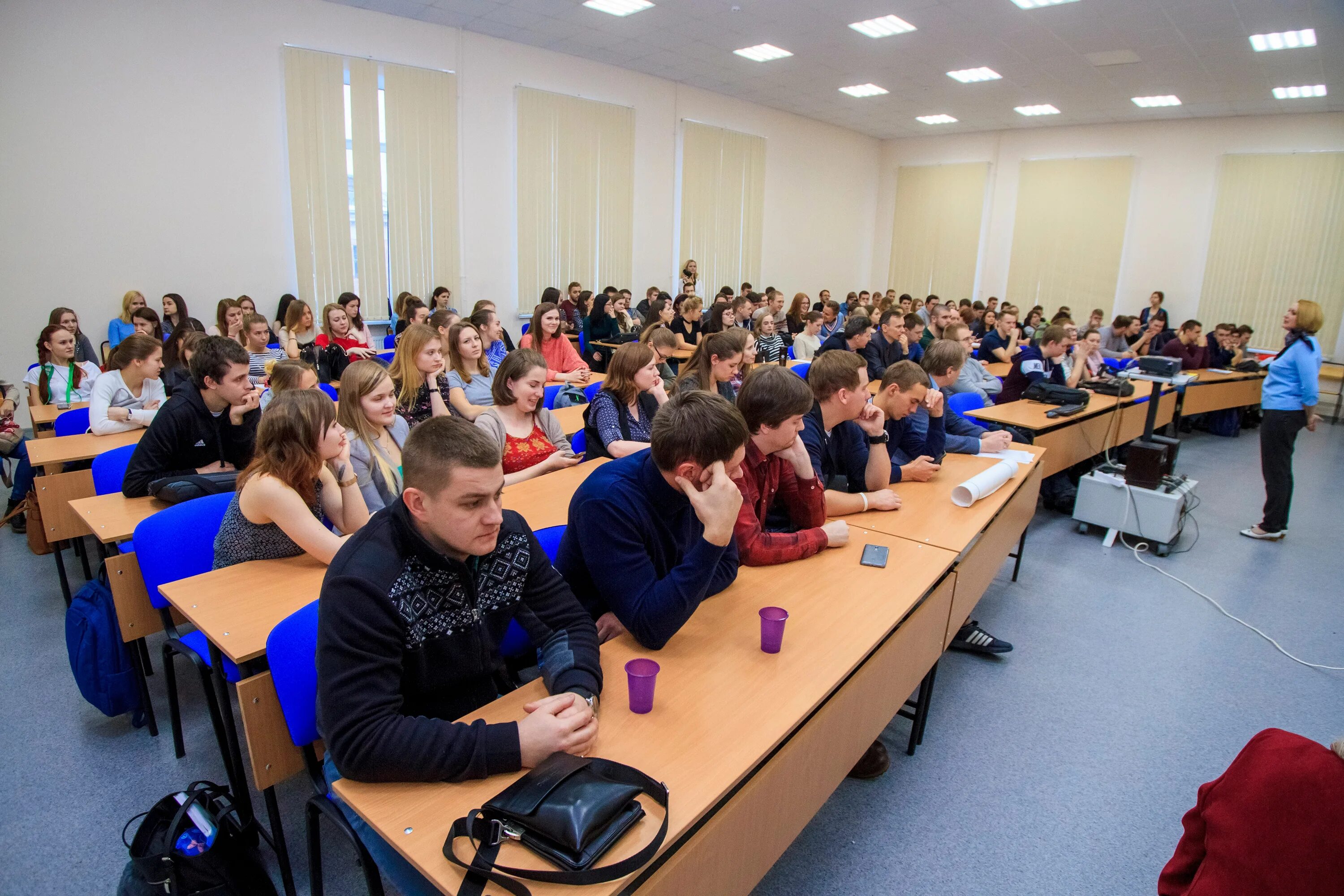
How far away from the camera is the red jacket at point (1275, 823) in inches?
40.5

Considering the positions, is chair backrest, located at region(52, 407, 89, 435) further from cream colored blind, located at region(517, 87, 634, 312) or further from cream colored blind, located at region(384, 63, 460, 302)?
cream colored blind, located at region(517, 87, 634, 312)

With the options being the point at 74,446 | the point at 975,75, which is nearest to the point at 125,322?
the point at 74,446

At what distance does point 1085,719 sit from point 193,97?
7.90 m

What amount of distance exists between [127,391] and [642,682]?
12.5ft

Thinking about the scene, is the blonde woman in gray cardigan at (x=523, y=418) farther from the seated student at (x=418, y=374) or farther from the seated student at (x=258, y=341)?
the seated student at (x=258, y=341)

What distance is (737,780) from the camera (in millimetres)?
1260

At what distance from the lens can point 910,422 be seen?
3412 millimetres

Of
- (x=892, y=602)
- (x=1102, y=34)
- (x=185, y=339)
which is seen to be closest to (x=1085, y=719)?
(x=892, y=602)

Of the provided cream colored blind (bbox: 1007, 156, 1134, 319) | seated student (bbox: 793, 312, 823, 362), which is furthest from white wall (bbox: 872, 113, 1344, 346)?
seated student (bbox: 793, 312, 823, 362)

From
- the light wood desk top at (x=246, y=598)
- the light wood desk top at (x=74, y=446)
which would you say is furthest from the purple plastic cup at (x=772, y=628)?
the light wood desk top at (x=74, y=446)

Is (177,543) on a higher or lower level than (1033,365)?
lower

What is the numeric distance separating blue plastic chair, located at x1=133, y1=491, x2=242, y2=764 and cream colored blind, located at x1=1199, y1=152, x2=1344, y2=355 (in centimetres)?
1279

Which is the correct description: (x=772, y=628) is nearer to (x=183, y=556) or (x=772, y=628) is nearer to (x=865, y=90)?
(x=183, y=556)

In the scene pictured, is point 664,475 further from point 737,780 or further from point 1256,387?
point 1256,387
